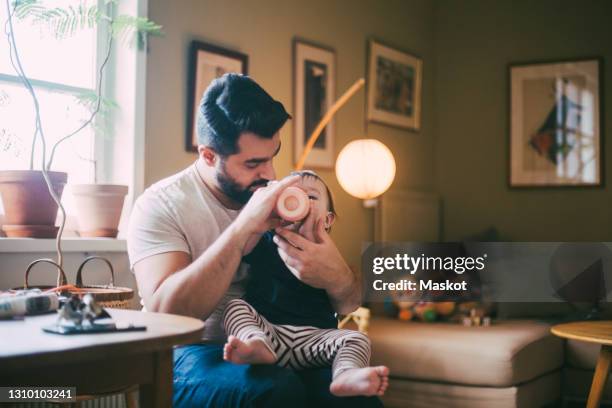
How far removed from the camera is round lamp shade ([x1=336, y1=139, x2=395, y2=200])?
3.54 m

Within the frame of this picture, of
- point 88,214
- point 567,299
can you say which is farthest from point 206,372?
point 567,299

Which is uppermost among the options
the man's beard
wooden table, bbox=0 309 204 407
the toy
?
the man's beard

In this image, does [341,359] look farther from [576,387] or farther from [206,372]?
[576,387]

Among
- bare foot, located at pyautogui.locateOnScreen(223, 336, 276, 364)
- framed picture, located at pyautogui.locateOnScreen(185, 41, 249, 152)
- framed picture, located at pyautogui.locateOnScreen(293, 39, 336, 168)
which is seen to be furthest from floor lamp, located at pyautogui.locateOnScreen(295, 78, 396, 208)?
bare foot, located at pyautogui.locateOnScreen(223, 336, 276, 364)

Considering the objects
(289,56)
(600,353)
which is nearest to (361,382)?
(600,353)

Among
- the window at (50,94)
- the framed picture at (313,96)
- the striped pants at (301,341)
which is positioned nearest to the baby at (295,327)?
the striped pants at (301,341)

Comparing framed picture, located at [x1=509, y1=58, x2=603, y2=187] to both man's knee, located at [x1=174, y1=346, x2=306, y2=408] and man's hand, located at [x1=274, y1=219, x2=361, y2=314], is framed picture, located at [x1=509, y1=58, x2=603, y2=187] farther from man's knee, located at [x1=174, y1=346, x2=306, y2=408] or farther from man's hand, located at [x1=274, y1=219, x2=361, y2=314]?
man's knee, located at [x1=174, y1=346, x2=306, y2=408]

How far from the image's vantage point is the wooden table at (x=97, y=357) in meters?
1.10

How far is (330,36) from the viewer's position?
13.3ft

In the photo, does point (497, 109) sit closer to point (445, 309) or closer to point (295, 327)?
point (445, 309)

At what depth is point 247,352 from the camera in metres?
1.51

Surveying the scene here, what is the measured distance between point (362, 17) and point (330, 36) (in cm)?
40

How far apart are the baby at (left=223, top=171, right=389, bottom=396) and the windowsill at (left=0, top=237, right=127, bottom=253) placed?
816 mm

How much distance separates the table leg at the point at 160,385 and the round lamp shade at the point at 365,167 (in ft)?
7.62
